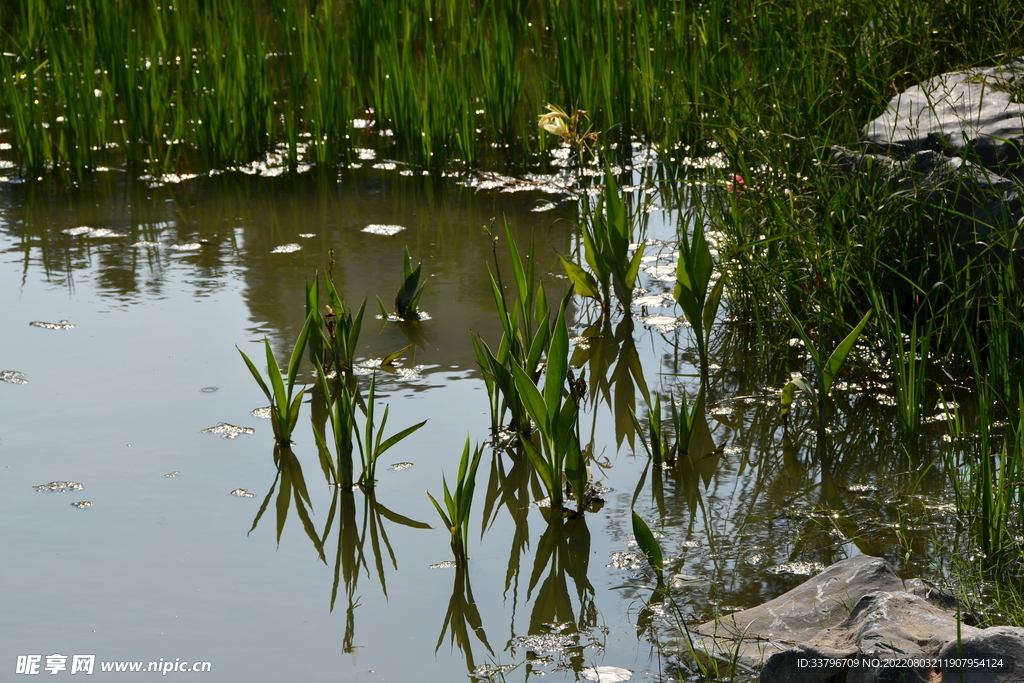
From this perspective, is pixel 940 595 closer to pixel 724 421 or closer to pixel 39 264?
pixel 724 421

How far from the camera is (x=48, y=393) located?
2822mm

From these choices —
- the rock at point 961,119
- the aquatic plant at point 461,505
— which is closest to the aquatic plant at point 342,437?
the aquatic plant at point 461,505

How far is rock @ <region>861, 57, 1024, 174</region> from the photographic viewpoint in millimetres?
3153

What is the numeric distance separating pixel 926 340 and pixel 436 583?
1.35 m

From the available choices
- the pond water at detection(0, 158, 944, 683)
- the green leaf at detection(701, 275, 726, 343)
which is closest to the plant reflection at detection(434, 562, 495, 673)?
the pond water at detection(0, 158, 944, 683)

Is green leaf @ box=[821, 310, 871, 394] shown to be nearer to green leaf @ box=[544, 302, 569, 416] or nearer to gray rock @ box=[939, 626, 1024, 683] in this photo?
green leaf @ box=[544, 302, 569, 416]

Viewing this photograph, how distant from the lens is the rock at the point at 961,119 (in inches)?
124

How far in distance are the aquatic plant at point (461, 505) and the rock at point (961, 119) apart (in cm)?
189

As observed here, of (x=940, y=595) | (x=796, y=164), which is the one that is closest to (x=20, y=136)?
(x=796, y=164)

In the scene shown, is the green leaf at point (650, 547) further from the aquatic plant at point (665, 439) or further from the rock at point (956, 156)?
the rock at point (956, 156)

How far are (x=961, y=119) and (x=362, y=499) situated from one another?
7.32 ft

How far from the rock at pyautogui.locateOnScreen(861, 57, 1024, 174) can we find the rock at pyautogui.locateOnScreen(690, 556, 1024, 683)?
1.66 m

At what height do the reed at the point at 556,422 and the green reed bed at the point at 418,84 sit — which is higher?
the green reed bed at the point at 418,84

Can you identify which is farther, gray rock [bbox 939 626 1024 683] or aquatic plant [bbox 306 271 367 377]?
aquatic plant [bbox 306 271 367 377]
